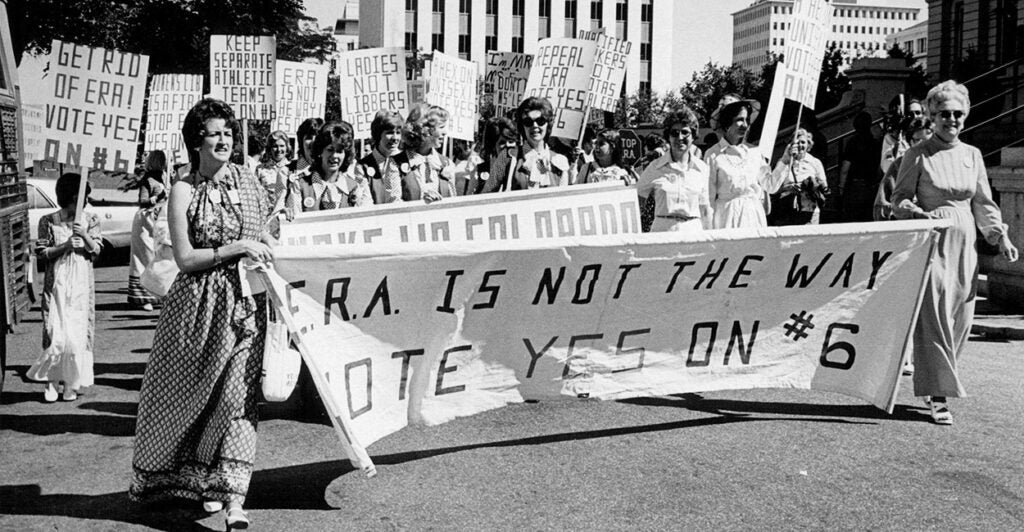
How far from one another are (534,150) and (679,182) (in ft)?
4.17

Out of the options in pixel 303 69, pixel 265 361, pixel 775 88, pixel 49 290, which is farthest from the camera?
pixel 303 69

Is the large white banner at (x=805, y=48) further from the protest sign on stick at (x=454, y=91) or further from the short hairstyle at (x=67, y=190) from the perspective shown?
the short hairstyle at (x=67, y=190)

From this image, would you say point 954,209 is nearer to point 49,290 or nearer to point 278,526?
point 278,526

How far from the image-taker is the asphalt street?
5.41 m

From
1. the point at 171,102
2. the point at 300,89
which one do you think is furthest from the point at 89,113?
the point at 300,89

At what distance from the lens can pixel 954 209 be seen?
754 cm

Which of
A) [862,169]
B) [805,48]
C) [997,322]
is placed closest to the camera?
[805,48]

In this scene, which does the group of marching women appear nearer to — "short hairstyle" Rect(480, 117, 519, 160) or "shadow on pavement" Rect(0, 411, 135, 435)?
"short hairstyle" Rect(480, 117, 519, 160)

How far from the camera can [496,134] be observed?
35.0 feet

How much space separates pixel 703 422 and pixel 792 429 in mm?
528

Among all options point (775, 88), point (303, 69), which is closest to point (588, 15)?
point (303, 69)

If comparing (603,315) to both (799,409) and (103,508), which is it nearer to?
(799,409)

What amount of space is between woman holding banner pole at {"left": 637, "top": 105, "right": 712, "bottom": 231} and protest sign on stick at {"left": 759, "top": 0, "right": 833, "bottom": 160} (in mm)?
1644

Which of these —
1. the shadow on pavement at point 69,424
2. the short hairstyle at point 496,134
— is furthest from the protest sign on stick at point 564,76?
the shadow on pavement at point 69,424
